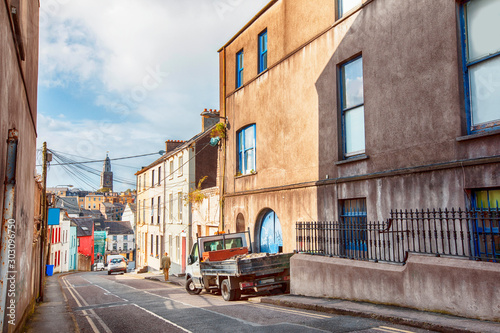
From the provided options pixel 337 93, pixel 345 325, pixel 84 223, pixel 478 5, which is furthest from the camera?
pixel 84 223

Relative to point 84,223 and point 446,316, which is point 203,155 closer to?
point 446,316

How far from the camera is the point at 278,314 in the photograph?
9.99 meters

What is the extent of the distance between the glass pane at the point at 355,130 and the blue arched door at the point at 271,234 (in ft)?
16.2

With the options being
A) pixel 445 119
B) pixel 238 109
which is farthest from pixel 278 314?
pixel 238 109

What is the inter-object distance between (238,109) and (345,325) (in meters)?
13.4

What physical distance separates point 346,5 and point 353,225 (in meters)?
6.92

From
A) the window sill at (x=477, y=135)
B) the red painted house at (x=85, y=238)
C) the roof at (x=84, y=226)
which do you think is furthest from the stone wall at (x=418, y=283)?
the red painted house at (x=85, y=238)

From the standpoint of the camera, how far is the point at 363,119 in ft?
40.4

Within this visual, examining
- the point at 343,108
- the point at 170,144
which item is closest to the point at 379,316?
the point at 343,108

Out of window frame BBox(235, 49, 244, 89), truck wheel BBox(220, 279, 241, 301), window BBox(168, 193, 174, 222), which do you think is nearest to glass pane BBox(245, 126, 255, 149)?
window frame BBox(235, 49, 244, 89)

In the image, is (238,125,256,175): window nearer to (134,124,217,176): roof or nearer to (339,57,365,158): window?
(339,57,365,158): window

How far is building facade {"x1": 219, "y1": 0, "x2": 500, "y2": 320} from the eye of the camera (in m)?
Result: 9.11

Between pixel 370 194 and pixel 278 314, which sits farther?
pixel 370 194

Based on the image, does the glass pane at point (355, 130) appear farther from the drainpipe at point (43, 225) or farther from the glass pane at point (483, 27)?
the drainpipe at point (43, 225)
